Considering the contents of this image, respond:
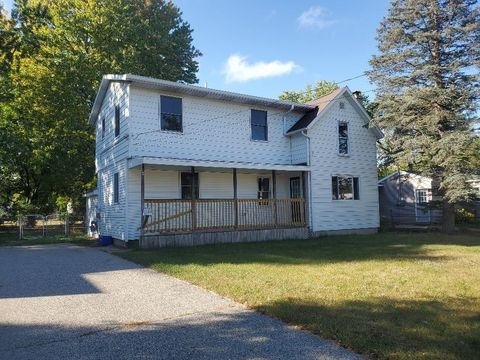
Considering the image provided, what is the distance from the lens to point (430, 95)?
1747cm

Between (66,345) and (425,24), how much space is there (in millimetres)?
Answer: 19724

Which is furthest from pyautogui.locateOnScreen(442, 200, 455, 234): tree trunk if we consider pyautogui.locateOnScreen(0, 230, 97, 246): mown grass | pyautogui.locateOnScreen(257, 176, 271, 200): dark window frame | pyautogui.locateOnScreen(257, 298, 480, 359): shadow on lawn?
pyautogui.locateOnScreen(0, 230, 97, 246): mown grass

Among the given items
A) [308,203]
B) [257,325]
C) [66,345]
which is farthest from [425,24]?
[66,345]

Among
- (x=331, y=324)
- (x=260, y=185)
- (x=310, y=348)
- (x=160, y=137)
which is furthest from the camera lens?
(x=260, y=185)

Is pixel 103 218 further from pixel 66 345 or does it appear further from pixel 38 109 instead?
pixel 66 345

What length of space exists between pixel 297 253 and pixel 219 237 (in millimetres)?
3898

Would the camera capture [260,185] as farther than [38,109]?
No

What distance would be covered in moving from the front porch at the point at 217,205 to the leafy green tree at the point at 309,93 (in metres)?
30.6

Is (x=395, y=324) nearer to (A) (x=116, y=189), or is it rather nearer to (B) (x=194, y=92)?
(B) (x=194, y=92)

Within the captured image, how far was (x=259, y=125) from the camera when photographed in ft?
57.7

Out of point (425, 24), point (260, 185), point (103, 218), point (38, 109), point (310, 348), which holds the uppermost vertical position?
point (425, 24)

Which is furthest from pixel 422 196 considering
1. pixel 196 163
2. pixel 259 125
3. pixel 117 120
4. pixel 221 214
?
pixel 117 120

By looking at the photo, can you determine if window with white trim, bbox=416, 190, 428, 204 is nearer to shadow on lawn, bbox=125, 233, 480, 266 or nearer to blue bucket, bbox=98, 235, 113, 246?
shadow on lawn, bbox=125, 233, 480, 266

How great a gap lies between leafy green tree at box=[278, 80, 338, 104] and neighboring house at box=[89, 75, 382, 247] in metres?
28.2
